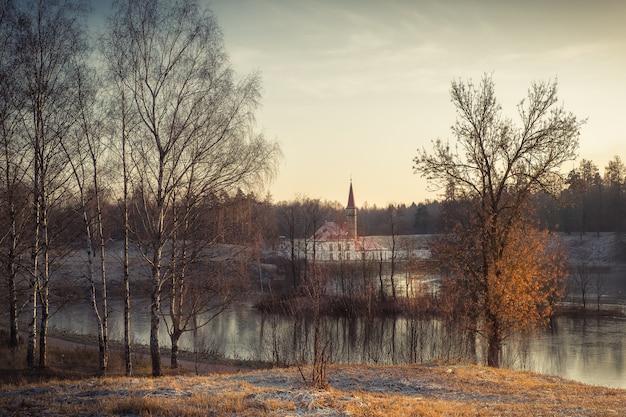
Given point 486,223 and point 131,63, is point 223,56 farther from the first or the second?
point 486,223

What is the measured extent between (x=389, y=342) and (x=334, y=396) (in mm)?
17656

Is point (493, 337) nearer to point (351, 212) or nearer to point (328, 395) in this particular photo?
point (328, 395)

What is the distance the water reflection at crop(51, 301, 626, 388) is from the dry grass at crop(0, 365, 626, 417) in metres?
4.19

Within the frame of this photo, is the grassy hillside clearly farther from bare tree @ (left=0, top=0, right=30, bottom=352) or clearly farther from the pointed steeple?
the pointed steeple

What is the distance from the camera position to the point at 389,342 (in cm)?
2717

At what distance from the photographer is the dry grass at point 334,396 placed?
877 cm

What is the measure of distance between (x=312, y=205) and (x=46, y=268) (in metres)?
41.7

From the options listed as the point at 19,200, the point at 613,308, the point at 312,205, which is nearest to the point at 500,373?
the point at 19,200

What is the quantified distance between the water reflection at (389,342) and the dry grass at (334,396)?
4191mm

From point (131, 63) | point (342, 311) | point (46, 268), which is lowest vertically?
point (342, 311)

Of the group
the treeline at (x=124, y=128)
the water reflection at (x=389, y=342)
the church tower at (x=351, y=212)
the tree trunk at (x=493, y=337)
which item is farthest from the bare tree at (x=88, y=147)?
the church tower at (x=351, y=212)

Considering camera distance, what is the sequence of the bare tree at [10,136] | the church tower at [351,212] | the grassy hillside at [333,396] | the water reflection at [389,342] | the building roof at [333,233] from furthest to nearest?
the church tower at [351,212]
the building roof at [333,233]
the water reflection at [389,342]
the bare tree at [10,136]
the grassy hillside at [333,396]

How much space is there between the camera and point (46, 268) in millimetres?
16094

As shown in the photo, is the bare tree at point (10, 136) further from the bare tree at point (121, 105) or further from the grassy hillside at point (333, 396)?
the grassy hillside at point (333, 396)
